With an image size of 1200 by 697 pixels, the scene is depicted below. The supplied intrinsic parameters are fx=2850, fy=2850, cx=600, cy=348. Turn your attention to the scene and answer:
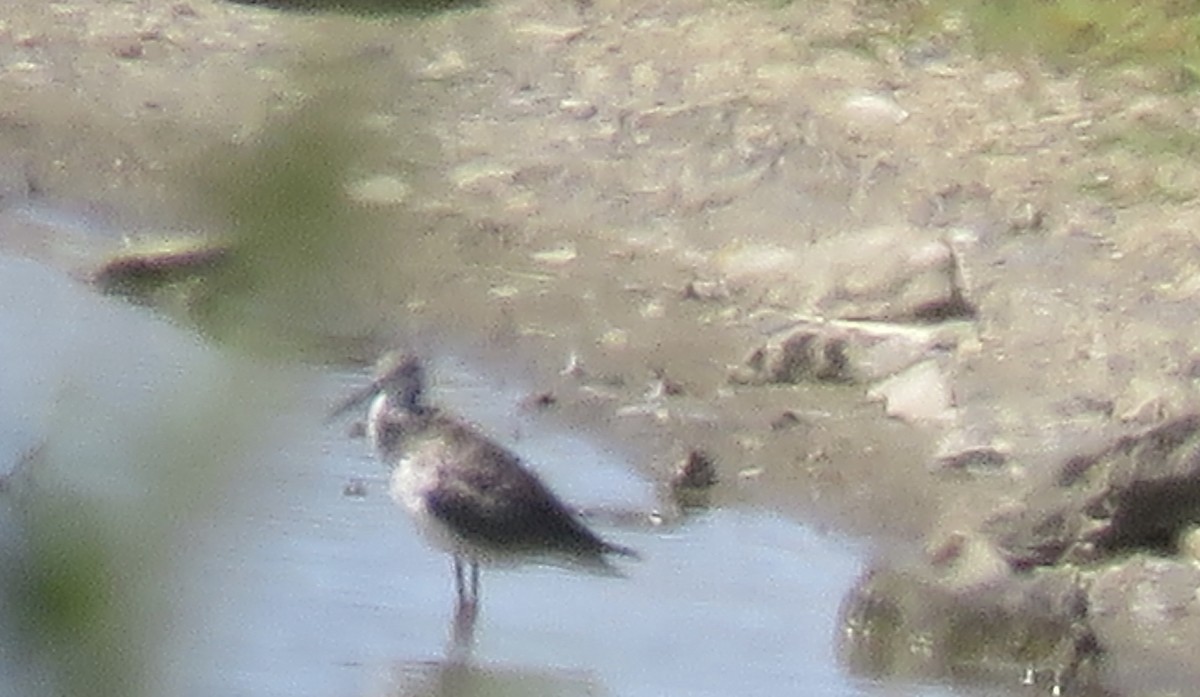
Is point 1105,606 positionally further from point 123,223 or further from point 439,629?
point 123,223

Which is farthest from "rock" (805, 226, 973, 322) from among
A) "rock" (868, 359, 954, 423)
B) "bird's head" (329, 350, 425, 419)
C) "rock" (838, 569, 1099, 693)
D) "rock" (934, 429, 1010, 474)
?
"rock" (838, 569, 1099, 693)

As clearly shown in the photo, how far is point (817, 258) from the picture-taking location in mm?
7758

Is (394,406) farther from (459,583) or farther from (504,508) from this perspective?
(459,583)

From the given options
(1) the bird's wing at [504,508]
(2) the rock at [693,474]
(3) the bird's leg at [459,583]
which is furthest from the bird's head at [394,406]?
(2) the rock at [693,474]

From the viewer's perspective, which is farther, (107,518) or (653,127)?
(653,127)

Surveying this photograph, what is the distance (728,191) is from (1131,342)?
5.61 feet

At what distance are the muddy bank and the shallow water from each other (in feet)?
0.64

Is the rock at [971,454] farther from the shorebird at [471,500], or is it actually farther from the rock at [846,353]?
the shorebird at [471,500]

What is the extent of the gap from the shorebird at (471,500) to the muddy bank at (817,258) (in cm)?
62

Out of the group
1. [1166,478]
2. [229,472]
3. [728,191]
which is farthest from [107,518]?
[728,191]

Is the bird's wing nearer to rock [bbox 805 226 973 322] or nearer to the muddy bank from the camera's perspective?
the muddy bank

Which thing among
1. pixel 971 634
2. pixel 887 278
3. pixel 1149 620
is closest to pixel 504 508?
pixel 971 634

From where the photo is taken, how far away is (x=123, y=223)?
349 inches

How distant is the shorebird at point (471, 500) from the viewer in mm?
6008
